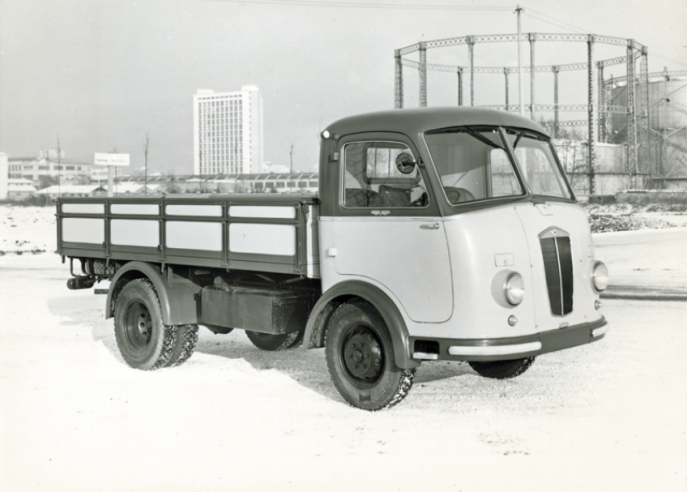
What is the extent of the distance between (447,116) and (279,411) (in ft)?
9.83

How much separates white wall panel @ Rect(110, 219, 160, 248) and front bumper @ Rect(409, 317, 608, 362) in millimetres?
3783

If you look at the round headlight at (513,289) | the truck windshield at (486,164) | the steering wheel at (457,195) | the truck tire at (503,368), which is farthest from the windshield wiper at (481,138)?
the truck tire at (503,368)

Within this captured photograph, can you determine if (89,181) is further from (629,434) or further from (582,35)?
(629,434)

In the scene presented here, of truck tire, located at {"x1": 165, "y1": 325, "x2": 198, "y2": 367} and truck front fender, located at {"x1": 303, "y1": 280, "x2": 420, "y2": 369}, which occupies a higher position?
truck front fender, located at {"x1": 303, "y1": 280, "x2": 420, "y2": 369}

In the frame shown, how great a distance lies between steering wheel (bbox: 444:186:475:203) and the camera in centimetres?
639

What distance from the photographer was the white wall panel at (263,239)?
728cm

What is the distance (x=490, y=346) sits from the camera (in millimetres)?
6125

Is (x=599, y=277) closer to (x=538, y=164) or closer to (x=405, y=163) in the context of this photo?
(x=538, y=164)

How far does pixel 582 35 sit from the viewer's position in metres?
42.5

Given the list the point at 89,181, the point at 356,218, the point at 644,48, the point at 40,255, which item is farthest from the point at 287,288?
the point at 89,181

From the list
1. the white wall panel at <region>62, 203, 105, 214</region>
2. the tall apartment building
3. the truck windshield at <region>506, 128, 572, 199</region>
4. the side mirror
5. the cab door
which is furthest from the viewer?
the tall apartment building

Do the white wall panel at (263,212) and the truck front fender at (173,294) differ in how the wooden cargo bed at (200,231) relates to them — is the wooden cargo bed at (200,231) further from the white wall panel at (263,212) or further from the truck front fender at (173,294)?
the truck front fender at (173,294)

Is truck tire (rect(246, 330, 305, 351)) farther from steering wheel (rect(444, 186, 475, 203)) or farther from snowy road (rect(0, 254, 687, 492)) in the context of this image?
steering wheel (rect(444, 186, 475, 203))

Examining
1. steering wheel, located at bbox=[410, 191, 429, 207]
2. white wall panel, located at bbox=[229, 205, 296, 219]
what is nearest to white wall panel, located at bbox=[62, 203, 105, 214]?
white wall panel, located at bbox=[229, 205, 296, 219]
